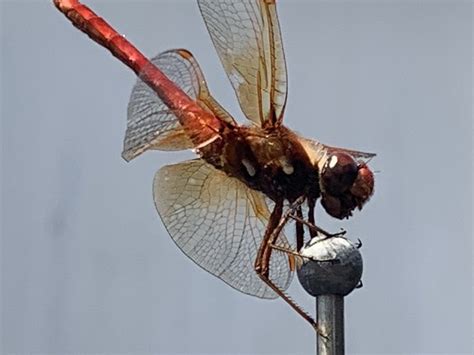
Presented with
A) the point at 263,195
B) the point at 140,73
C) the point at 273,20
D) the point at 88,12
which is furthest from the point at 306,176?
the point at 88,12

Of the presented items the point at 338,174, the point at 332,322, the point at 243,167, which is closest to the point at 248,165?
the point at 243,167

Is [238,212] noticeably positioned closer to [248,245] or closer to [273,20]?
[248,245]

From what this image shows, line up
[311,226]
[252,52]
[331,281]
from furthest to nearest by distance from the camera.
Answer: [252,52], [311,226], [331,281]

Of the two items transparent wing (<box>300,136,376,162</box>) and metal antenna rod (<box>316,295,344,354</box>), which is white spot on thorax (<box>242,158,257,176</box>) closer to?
transparent wing (<box>300,136,376,162</box>)

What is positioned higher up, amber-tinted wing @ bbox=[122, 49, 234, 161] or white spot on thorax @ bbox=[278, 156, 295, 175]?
amber-tinted wing @ bbox=[122, 49, 234, 161]

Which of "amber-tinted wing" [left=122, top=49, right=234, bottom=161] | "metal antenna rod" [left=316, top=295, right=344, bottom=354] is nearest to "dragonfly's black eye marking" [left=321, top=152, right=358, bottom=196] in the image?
"amber-tinted wing" [left=122, top=49, right=234, bottom=161]

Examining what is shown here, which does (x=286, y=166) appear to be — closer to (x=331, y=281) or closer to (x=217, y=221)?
(x=217, y=221)

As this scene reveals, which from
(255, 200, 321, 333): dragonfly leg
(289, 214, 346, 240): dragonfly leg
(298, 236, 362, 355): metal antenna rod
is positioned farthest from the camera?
(255, 200, 321, 333): dragonfly leg
